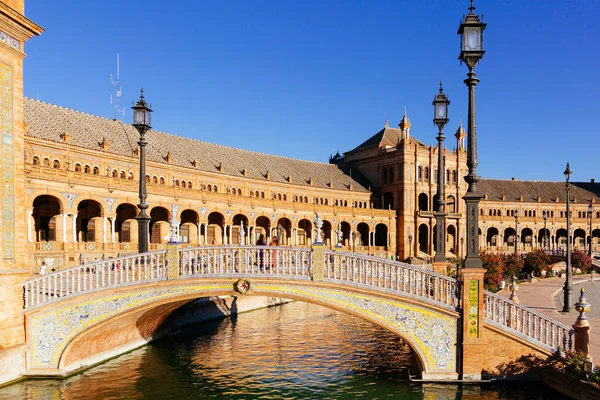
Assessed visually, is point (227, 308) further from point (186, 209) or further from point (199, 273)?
point (186, 209)

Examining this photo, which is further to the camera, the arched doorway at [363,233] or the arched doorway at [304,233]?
the arched doorway at [363,233]

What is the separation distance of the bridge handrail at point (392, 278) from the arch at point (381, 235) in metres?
59.0

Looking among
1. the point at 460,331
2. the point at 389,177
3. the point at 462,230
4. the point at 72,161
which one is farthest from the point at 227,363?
the point at 462,230

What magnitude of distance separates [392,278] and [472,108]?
546 cm

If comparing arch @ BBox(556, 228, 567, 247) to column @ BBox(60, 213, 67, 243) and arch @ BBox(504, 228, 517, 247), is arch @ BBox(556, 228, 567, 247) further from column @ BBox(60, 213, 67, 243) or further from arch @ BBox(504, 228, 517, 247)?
column @ BBox(60, 213, 67, 243)

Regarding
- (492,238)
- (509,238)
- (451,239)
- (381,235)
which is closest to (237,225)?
(381,235)

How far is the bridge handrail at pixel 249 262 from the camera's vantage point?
15.2 m

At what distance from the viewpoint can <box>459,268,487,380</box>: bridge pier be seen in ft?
45.5

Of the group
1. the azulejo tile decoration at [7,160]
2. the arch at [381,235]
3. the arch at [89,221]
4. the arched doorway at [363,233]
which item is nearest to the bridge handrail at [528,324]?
the azulejo tile decoration at [7,160]

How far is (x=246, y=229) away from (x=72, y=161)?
781 inches

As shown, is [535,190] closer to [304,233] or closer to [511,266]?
[304,233]

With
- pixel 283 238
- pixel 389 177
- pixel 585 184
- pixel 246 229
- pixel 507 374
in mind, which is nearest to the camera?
pixel 507 374

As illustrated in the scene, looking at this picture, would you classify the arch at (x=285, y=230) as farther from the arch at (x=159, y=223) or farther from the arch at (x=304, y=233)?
the arch at (x=159, y=223)

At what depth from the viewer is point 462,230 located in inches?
3056
